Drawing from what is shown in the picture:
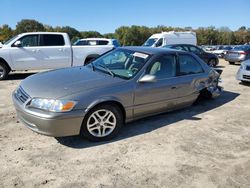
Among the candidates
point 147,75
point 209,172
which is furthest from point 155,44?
point 209,172

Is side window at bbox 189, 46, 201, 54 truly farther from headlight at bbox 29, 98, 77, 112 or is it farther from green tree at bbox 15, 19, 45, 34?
green tree at bbox 15, 19, 45, 34

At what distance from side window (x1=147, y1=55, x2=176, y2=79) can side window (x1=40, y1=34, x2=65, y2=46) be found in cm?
653

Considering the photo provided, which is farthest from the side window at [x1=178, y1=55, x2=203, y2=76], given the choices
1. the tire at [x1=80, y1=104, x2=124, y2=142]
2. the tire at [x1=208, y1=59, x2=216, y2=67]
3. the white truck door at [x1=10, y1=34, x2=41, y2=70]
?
the tire at [x1=208, y1=59, x2=216, y2=67]

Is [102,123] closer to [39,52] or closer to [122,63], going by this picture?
[122,63]

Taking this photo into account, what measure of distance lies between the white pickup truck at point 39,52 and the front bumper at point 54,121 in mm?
6669

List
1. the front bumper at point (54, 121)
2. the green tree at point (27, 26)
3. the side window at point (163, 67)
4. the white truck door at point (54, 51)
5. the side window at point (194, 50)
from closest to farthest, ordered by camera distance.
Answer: the front bumper at point (54, 121) < the side window at point (163, 67) < the white truck door at point (54, 51) < the side window at point (194, 50) < the green tree at point (27, 26)

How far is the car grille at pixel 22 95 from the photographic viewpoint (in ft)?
13.9

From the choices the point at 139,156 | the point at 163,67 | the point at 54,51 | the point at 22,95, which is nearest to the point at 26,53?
the point at 54,51

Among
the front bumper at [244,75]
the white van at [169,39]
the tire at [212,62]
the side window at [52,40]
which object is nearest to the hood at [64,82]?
the side window at [52,40]

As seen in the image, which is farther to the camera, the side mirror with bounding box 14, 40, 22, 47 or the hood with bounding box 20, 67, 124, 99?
the side mirror with bounding box 14, 40, 22, 47

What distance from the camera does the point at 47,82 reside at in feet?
15.0

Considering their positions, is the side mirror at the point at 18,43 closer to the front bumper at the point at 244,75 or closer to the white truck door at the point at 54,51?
the white truck door at the point at 54,51

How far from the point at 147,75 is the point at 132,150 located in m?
1.38

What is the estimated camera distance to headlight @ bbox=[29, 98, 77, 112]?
13.0 ft
